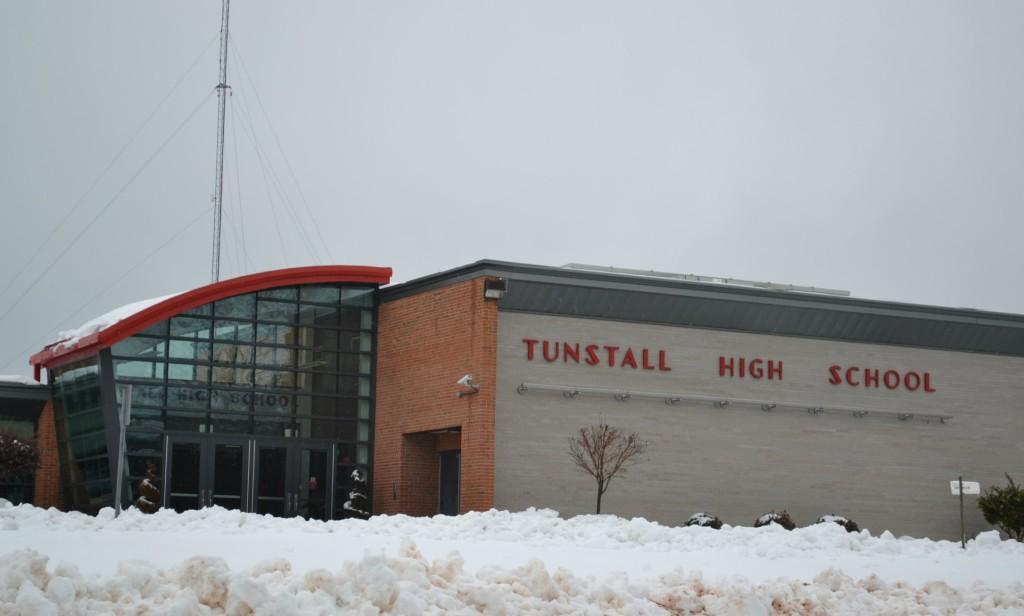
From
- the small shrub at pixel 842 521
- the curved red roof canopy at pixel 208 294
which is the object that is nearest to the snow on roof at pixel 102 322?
the curved red roof canopy at pixel 208 294

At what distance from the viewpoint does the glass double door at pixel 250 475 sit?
32969 mm

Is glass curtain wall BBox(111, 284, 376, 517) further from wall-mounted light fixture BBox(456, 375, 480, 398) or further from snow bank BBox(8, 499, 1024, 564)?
snow bank BBox(8, 499, 1024, 564)

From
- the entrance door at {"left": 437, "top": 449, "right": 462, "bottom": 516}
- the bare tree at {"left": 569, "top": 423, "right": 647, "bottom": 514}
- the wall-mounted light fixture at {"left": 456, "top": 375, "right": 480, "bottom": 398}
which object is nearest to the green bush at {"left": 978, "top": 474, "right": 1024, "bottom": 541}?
the bare tree at {"left": 569, "top": 423, "right": 647, "bottom": 514}

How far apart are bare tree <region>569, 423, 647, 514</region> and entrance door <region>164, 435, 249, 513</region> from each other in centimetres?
839

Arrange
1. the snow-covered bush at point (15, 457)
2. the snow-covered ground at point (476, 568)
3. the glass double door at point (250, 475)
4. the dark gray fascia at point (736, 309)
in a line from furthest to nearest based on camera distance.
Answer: the snow-covered bush at point (15, 457) → the glass double door at point (250, 475) → the dark gray fascia at point (736, 309) → the snow-covered ground at point (476, 568)

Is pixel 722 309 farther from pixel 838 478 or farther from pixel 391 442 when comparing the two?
pixel 391 442

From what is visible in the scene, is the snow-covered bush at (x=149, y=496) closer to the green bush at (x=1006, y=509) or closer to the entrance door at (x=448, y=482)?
the entrance door at (x=448, y=482)

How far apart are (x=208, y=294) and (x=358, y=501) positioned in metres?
6.37

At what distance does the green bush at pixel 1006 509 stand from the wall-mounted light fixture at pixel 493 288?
48.4 feet

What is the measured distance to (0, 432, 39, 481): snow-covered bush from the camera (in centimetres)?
3572

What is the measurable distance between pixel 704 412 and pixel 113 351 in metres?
14.8

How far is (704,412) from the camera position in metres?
34.1

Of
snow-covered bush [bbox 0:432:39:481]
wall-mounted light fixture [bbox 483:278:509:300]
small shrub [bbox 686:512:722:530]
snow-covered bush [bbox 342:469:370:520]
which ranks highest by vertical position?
wall-mounted light fixture [bbox 483:278:509:300]

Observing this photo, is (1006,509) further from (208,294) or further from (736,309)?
(208,294)
